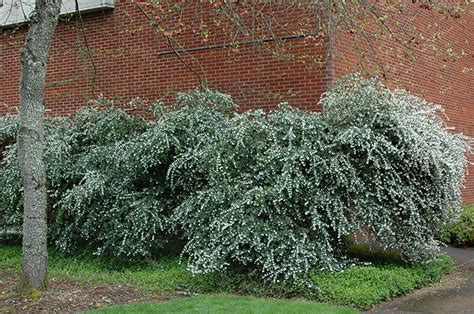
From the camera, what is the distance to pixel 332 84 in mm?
10797

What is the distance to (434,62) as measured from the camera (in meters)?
14.6

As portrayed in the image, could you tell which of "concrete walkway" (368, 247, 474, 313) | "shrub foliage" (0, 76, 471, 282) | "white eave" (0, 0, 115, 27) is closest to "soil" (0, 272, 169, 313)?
"shrub foliage" (0, 76, 471, 282)

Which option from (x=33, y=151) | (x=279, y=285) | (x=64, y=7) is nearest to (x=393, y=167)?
(x=279, y=285)

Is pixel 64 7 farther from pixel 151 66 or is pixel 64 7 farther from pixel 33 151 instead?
pixel 33 151

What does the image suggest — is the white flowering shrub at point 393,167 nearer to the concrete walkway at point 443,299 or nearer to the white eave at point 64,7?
the concrete walkway at point 443,299

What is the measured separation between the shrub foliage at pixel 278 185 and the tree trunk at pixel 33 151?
5.41ft

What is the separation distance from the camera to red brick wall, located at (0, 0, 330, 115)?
36.8ft

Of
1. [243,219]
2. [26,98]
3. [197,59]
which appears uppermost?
[197,59]

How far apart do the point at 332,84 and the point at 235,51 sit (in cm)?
174

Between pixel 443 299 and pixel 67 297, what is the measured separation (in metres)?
4.57

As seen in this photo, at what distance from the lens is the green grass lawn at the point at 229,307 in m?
7.07

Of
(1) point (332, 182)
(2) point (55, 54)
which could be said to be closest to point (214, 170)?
(1) point (332, 182)

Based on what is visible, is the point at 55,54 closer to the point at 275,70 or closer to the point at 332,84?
the point at 275,70

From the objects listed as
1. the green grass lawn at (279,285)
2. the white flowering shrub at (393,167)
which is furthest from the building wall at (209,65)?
the green grass lawn at (279,285)
